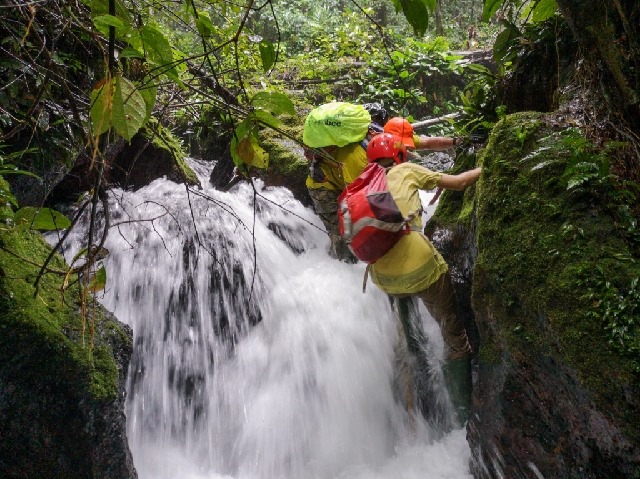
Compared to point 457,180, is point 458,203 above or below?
below

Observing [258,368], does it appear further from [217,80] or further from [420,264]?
[217,80]

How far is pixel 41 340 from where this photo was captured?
10.4 feet

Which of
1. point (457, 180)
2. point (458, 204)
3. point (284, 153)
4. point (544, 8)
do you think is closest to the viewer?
point (544, 8)

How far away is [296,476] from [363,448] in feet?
2.39

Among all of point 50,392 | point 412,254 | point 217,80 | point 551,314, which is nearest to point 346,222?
point 412,254

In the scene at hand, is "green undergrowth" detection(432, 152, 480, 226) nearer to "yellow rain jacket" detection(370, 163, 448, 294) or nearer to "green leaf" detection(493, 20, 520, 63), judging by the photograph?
"yellow rain jacket" detection(370, 163, 448, 294)

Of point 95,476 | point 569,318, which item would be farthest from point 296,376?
point 569,318

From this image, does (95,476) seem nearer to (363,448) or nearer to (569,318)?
(363,448)

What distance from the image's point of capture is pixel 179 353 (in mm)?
5500

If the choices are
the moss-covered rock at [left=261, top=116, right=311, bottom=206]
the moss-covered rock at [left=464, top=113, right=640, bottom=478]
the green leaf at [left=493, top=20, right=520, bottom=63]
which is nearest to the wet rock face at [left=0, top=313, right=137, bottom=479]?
the moss-covered rock at [left=464, top=113, right=640, bottom=478]

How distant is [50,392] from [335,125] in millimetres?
3244

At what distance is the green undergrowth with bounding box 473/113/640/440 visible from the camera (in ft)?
8.11

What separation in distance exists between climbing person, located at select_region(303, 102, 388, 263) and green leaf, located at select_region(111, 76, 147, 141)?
9.93 feet

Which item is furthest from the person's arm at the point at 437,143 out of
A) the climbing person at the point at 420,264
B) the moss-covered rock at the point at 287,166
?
the moss-covered rock at the point at 287,166
